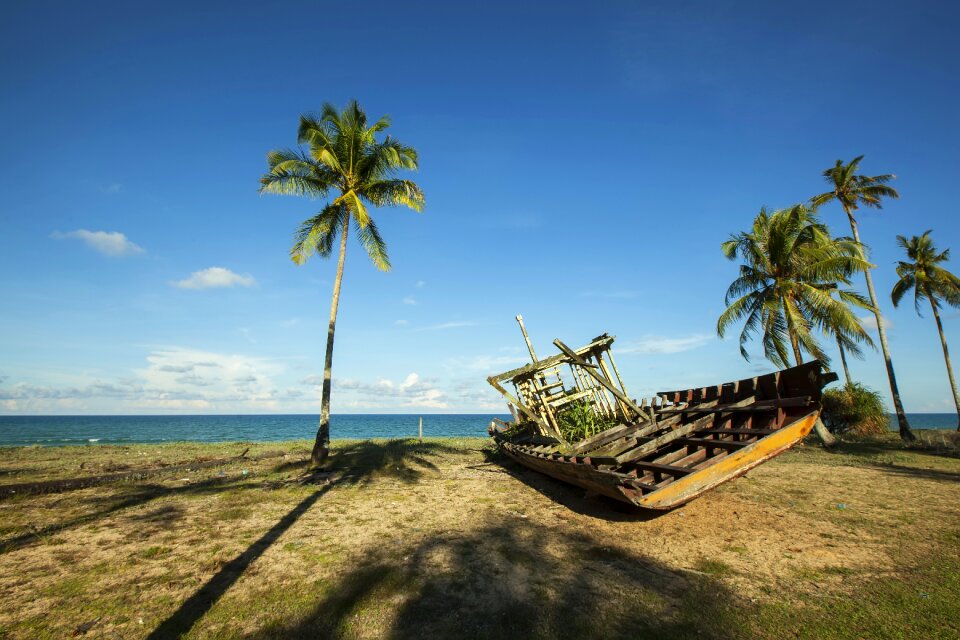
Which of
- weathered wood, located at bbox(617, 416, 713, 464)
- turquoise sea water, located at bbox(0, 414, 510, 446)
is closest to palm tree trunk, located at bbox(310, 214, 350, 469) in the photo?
weathered wood, located at bbox(617, 416, 713, 464)

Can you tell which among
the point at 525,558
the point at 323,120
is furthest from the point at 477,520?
the point at 323,120

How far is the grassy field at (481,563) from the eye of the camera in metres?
4.62

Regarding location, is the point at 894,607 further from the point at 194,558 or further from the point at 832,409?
the point at 832,409

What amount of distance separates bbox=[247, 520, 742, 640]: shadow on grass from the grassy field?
29 millimetres

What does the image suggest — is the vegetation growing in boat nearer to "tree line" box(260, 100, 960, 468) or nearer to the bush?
"tree line" box(260, 100, 960, 468)

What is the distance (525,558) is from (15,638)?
5.92 meters

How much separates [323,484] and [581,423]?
7.84 m

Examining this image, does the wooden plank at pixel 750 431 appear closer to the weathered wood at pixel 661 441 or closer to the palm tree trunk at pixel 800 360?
the weathered wood at pixel 661 441

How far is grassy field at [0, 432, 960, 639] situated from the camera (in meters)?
4.62

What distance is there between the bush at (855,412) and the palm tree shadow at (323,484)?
23871 millimetres

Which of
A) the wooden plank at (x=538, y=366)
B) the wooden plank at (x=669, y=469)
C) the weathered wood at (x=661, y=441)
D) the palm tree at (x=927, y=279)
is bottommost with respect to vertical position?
the wooden plank at (x=669, y=469)

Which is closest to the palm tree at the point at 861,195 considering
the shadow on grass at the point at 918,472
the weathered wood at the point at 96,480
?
the shadow on grass at the point at 918,472

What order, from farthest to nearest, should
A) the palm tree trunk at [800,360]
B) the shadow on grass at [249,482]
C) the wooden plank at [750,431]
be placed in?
1. the palm tree trunk at [800,360]
2. the shadow on grass at [249,482]
3. the wooden plank at [750,431]

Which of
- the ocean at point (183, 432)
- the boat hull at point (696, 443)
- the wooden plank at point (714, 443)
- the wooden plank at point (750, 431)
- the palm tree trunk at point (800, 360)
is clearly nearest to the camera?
the boat hull at point (696, 443)
